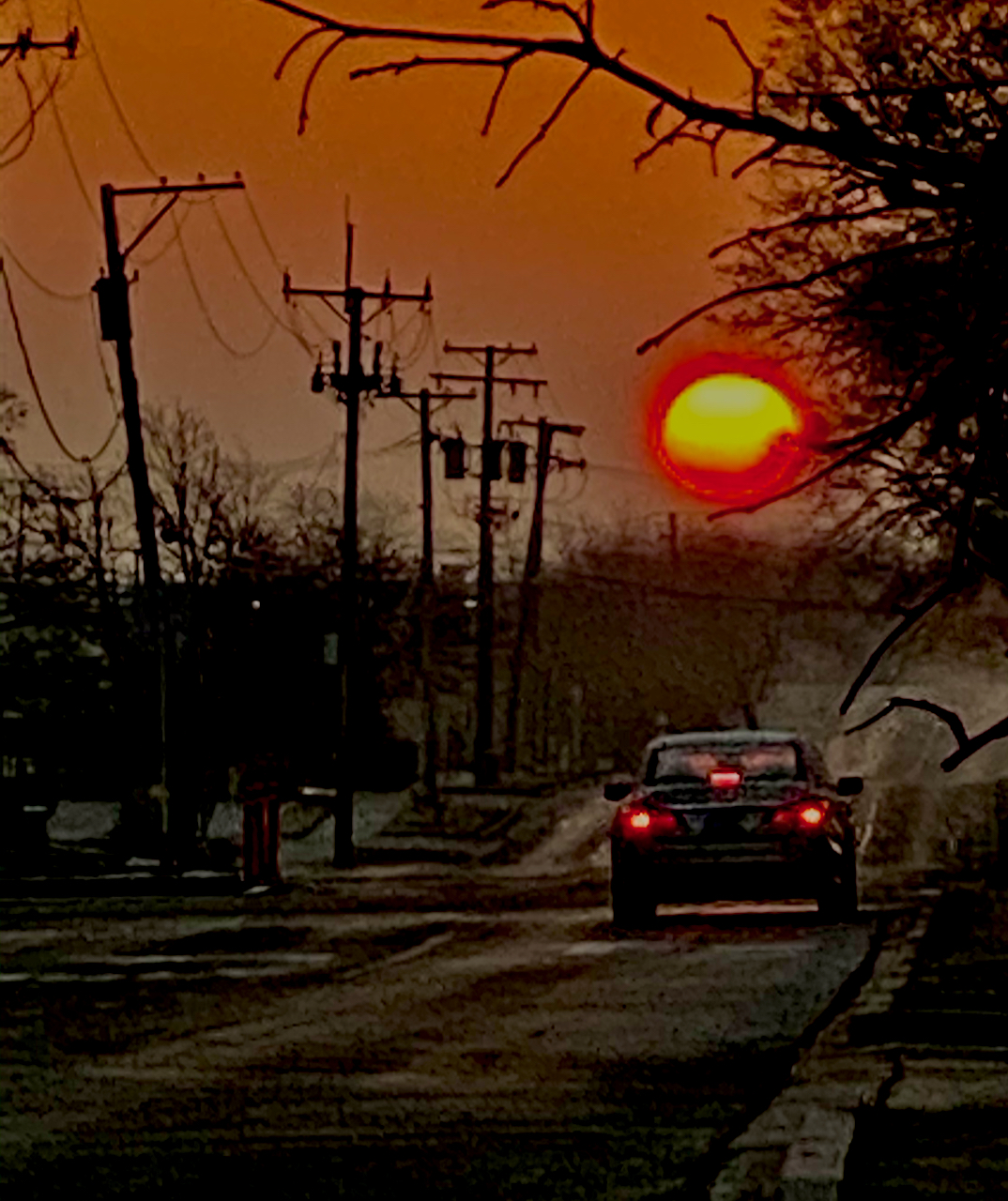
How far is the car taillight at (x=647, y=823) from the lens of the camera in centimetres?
2716

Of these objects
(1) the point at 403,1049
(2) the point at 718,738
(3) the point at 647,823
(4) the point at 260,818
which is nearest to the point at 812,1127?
(1) the point at 403,1049

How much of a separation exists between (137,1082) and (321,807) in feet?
189

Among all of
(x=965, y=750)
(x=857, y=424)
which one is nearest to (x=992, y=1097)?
(x=965, y=750)

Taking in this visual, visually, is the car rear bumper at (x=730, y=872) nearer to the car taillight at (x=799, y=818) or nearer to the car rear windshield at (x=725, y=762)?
the car taillight at (x=799, y=818)

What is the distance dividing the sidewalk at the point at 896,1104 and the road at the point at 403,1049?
24 centimetres

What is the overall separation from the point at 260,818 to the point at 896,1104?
92.5ft

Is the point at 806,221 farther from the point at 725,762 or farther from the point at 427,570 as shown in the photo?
the point at 427,570

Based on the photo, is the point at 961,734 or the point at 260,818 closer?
the point at 961,734

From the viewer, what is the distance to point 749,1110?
13141mm

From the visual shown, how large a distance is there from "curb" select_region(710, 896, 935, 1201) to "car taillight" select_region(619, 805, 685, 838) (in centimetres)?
938

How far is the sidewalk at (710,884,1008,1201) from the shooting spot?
10.5 m

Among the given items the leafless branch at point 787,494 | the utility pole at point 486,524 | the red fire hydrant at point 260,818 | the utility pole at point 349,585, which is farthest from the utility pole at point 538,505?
the leafless branch at point 787,494

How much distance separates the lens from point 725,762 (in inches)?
1100

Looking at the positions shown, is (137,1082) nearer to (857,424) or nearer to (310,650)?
(857,424)
